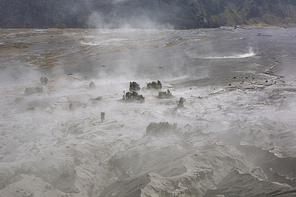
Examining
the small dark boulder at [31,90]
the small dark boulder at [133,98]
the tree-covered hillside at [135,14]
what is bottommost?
the small dark boulder at [133,98]

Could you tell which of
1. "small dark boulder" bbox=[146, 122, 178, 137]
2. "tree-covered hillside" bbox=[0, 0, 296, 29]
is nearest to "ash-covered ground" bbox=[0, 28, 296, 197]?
"small dark boulder" bbox=[146, 122, 178, 137]

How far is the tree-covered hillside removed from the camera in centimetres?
9881

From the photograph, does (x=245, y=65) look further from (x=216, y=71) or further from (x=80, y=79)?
(x=80, y=79)

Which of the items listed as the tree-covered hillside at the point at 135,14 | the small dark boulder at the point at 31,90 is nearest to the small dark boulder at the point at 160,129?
the small dark boulder at the point at 31,90

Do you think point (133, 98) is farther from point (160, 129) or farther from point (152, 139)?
point (152, 139)

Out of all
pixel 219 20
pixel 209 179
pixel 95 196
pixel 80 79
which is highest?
pixel 219 20

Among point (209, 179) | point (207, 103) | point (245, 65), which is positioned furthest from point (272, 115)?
point (245, 65)

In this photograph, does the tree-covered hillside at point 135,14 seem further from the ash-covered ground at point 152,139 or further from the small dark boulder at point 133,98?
the small dark boulder at point 133,98

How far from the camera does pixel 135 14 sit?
102 m

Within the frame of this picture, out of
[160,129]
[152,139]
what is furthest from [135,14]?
[152,139]

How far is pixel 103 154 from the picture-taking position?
283 inches

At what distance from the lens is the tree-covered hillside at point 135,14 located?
98812 mm

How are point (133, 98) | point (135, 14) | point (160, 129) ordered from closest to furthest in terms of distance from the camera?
point (160, 129) < point (133, 98) < point (135, 14)

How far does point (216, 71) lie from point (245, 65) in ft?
14.0
